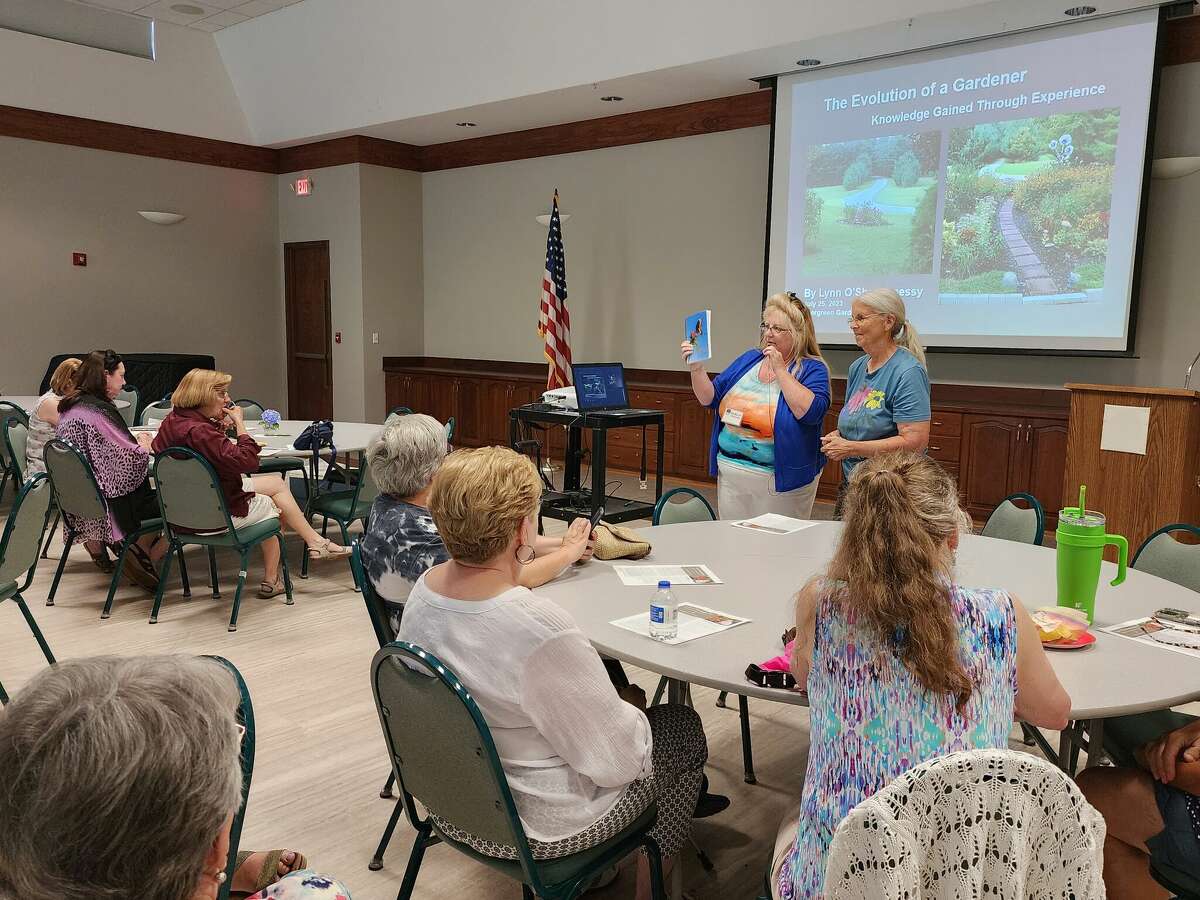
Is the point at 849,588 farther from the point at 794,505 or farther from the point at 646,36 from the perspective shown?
the point at 646,36

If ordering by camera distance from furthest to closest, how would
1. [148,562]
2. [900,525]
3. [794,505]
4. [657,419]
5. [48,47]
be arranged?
[48,47] < [657,419] < [148,562] < [794,505] < [900,525]

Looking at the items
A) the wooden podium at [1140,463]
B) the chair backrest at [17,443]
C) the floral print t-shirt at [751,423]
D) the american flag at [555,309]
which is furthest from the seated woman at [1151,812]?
the american flag at [555,309]

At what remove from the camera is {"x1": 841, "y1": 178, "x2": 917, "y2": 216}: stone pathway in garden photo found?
22.4ft

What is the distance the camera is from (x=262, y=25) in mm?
9734

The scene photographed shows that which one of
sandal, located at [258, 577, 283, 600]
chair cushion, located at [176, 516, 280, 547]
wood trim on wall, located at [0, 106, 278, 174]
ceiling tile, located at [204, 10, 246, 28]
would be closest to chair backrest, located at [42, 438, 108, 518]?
chair cushion, located at [176, 516, 280, 547]

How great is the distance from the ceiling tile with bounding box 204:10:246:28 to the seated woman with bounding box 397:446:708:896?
938 cm

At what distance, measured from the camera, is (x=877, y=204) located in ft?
22.7

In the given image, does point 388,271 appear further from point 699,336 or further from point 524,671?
point 524,671

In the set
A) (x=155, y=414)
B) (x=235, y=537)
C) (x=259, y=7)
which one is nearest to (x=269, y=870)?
(x=235, y=537)

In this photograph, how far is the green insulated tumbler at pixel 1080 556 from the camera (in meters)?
2.17

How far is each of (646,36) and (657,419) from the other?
2.93 metres

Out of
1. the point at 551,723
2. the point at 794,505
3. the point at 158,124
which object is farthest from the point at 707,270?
the point at 551,723

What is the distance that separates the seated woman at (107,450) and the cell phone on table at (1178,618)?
4.27 metres

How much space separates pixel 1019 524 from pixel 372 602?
2382 mm
